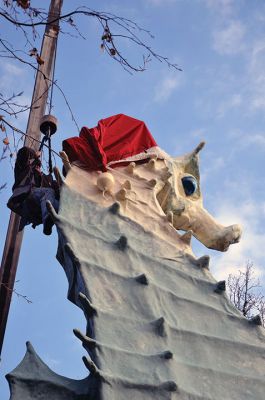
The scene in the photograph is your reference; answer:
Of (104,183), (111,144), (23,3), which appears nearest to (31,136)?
(111,144)

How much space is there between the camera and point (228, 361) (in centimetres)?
607

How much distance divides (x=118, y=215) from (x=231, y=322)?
59.3 inches

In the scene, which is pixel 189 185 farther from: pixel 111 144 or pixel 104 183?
pixel 104 183

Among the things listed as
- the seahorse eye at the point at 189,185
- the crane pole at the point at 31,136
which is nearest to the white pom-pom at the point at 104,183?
the crane pole at the point at 31,136

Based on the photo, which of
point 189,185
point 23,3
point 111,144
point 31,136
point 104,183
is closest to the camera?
point 23,3

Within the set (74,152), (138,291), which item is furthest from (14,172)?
(138,291)

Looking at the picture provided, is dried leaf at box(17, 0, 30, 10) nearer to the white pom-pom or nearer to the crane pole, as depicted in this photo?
the crane pole

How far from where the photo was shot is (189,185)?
839cm

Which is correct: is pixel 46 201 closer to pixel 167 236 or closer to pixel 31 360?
pixel 167 236

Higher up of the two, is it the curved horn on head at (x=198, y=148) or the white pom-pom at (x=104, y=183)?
the curved horn on head at (x=198, y=148)

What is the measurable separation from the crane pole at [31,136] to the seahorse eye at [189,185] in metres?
1.71

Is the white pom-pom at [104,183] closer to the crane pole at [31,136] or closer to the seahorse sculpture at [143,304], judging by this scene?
the seahorse sculpture at [143,304]

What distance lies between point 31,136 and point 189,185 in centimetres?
184

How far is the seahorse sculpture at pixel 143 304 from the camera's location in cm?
543
